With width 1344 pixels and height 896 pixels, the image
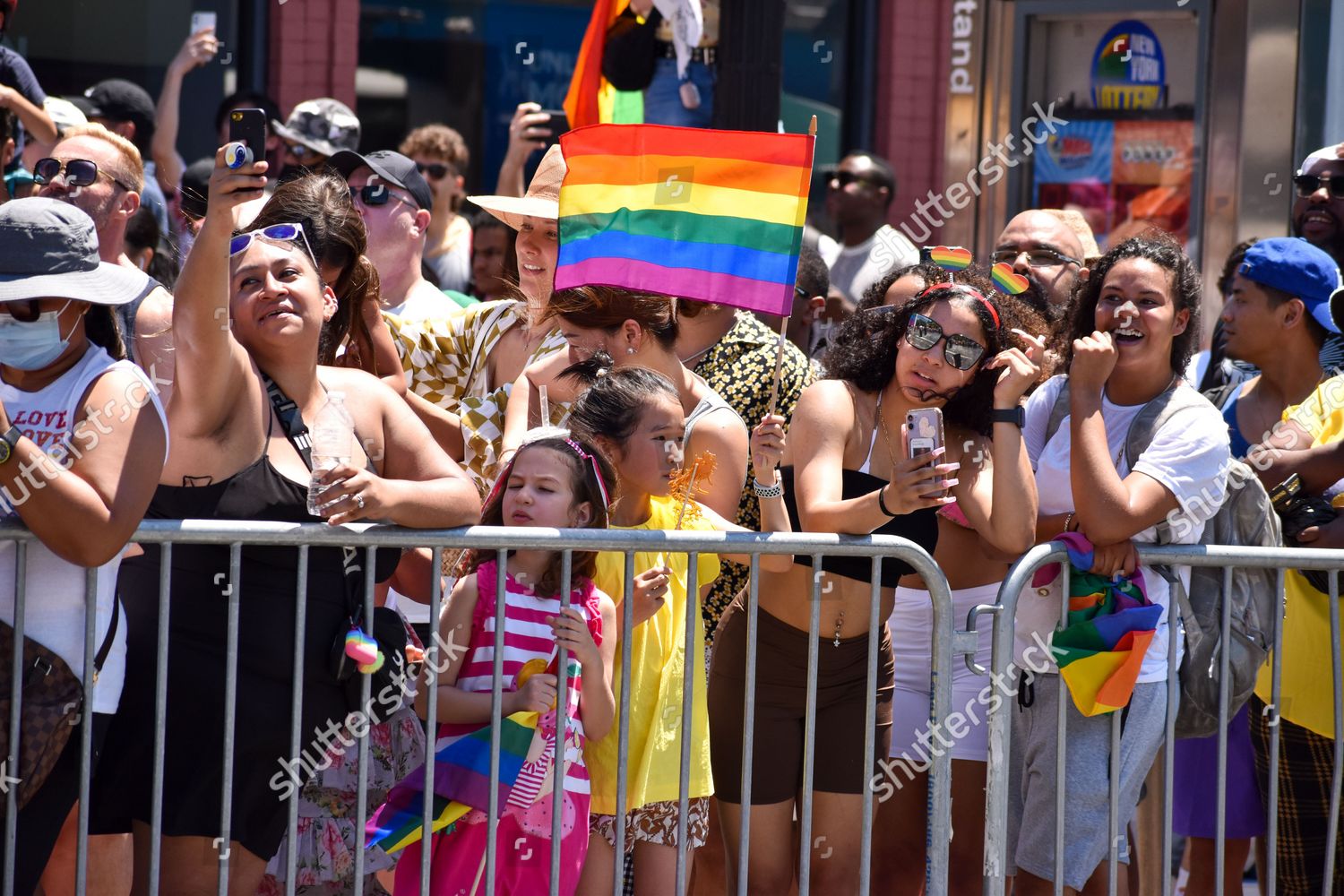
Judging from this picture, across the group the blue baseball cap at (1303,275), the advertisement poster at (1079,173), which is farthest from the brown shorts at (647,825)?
the advertisement poster at (1079,173)

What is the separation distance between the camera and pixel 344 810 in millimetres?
4121

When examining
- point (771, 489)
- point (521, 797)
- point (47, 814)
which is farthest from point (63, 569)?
point (771, 489)

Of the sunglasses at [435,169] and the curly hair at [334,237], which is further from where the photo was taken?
the sunglasses at [435,169]

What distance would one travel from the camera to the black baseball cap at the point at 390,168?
570cm

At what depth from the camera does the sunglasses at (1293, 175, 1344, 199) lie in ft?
20.7

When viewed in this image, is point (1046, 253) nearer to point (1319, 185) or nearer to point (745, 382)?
point (1319, 185)

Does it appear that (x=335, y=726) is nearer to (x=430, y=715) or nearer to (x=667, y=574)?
(x=430, y=715)

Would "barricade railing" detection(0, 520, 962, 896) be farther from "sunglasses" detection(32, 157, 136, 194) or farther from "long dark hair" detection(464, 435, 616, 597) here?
"sunglasses" detection(32, 157, 136, 194)

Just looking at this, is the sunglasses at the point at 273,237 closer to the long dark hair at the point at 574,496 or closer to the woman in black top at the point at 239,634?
the woman in black top at the point at 239,634

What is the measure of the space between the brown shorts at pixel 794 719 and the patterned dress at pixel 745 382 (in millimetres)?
386

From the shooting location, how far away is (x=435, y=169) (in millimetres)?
8617

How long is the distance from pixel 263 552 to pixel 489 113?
7668mm

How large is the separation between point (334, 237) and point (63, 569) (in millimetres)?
1346

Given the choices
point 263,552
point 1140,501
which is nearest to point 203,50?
point 263,552
